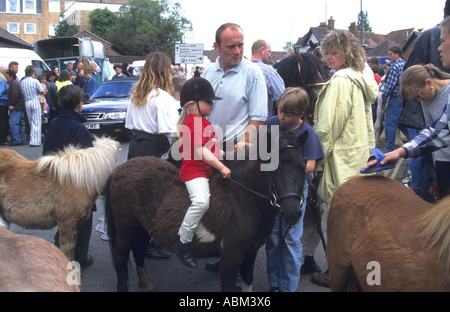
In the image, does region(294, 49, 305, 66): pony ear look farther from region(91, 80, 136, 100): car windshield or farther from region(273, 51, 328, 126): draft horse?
region(91, 80, 136, 100): car windshield

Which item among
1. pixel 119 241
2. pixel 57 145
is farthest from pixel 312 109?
pixel 57 145

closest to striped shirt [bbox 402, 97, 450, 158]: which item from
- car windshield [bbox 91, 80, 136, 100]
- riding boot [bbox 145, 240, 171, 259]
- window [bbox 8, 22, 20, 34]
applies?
riding boot [bbox 145, 240, 171, 259]

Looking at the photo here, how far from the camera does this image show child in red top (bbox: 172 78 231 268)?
334cm

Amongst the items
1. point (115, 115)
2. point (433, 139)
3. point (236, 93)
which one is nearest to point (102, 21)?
point (115, 115)

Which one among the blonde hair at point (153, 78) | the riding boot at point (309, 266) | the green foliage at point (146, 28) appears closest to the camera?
the riding boot at point (309, 266)

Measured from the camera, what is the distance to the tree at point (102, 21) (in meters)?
67.6

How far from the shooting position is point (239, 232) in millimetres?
3279

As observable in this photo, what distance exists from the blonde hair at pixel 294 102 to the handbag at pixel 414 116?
138 centimetres

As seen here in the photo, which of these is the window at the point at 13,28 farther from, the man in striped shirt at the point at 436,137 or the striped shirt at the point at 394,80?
the man in striped shirt at the point at 436,137

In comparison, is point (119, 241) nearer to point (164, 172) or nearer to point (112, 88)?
point (164, 172)

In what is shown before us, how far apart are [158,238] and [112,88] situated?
1166 cm

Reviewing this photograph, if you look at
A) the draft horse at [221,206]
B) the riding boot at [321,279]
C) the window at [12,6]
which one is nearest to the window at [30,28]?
the window at [12,6]

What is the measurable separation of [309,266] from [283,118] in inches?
70.6

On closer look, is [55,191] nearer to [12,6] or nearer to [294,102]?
[294,102]
